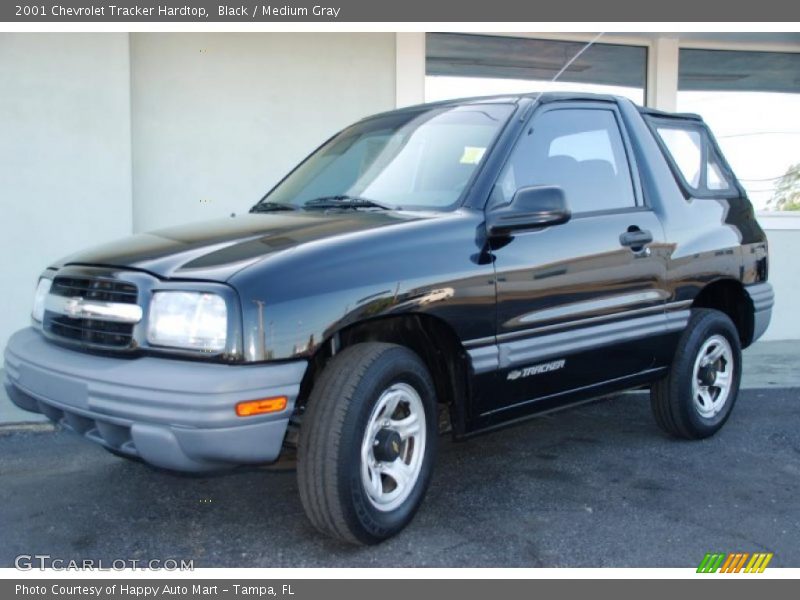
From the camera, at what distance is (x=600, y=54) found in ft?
29.1

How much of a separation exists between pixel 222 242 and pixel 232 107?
4303 mm

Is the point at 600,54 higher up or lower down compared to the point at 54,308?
higher up

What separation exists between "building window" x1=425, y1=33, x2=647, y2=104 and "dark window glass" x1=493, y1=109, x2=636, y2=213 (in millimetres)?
3241

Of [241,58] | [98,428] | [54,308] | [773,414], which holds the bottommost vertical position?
[773,414]

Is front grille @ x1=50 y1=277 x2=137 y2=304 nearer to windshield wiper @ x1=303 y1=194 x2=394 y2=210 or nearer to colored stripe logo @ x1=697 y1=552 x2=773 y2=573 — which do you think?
windshield wiper @ x1=303 y1=194 x2=394 y2=210

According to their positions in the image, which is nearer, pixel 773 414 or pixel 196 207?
pixel 773 414

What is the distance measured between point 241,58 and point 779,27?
508 centimetres

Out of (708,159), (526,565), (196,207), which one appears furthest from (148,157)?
(526,565)

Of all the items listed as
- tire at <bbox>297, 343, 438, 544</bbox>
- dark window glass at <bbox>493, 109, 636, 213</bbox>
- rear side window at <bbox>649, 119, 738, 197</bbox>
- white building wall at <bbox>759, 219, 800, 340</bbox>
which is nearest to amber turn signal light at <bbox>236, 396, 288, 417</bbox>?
tire at <bbox>297, 343, 438, 544</bbox>

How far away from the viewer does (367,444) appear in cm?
336

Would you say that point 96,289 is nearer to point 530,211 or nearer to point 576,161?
point 530,211

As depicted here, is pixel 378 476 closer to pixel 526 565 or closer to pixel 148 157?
pixel 526 565

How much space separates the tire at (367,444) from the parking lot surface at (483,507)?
17 cm

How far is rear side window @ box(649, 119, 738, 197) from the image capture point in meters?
5.08
